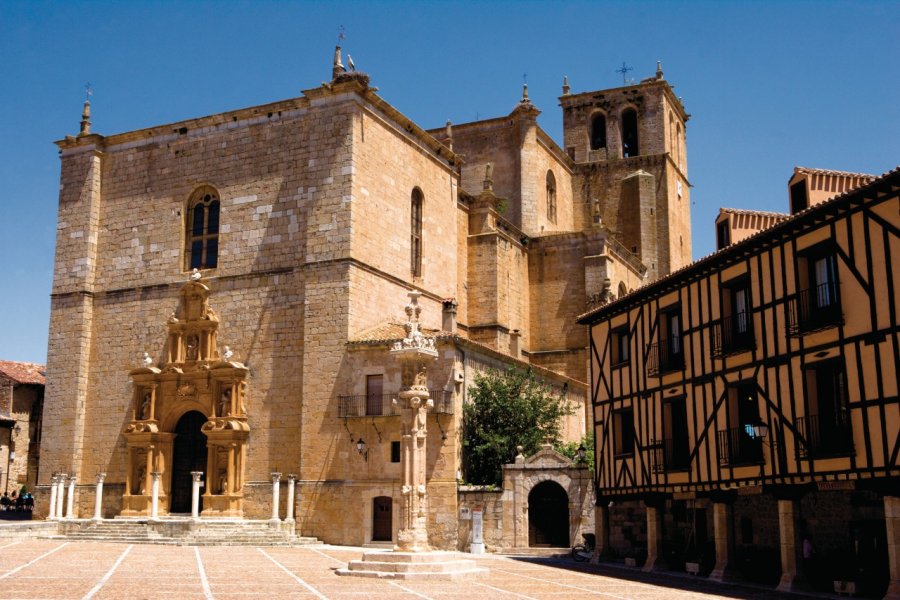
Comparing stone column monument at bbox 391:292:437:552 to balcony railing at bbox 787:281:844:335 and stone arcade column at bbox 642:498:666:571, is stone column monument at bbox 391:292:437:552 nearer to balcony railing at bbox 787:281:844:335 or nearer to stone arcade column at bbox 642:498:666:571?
stone arcade column at bbox 642:498:666:571

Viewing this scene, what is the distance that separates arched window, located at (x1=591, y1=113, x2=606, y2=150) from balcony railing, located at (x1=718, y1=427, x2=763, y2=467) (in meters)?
30.4

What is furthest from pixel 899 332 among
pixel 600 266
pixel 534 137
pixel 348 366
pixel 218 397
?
pixel 534 137

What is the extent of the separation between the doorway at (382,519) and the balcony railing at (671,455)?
27.1 feet

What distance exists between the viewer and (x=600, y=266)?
3694 cm

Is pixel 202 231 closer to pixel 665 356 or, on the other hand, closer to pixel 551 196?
pixel 665 356

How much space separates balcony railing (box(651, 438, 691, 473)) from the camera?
2122cm

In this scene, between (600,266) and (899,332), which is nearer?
(899,332)

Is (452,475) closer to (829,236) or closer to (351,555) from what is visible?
(351,555)

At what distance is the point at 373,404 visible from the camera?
27.4 meters

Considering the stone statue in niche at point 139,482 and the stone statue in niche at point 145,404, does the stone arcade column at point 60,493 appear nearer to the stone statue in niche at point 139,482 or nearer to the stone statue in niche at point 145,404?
the stone statue in niche at point 139,482

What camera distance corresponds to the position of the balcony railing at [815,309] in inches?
652

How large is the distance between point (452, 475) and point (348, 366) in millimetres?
4292

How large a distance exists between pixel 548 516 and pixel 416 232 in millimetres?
10870

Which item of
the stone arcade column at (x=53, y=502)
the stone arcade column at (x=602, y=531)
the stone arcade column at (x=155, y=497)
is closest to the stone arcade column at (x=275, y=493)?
the stone arcade column at (x=155, y=497)
